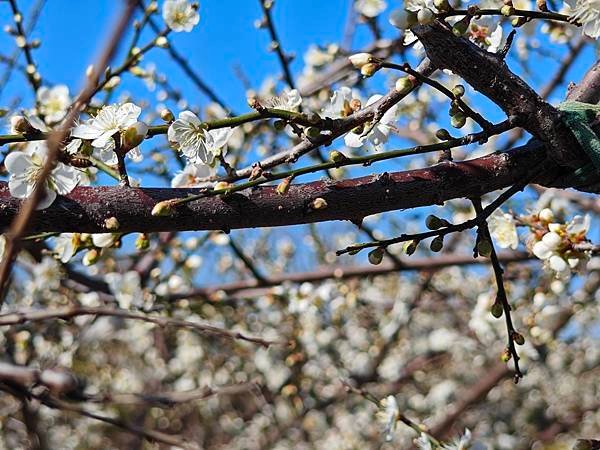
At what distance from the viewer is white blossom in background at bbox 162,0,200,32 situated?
2238 mm

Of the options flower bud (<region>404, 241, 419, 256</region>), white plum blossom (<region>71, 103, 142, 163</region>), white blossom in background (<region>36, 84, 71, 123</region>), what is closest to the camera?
white plum blossom (<region>71, 103, 142, 163</region>)

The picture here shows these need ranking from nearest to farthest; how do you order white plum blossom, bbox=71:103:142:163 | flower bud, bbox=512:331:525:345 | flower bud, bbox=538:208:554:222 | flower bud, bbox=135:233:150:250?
1. white plum blossom, bbox=71:103:142:163
2. flower bud, bbox=512:331:525:345
3. flower bud, bbox=135:233:150:250
4. flower bud, bbox=538:208:554:222

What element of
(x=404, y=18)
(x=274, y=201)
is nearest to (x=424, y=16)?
(x=404, y=18)

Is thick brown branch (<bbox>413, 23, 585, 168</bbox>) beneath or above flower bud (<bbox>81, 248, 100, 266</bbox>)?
beneath

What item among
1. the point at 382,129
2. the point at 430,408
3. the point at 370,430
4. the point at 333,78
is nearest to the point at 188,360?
the point at 370,430

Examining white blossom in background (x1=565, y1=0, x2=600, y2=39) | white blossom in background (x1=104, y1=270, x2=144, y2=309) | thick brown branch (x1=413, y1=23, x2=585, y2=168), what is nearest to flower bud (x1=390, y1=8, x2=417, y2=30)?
thick brown branch (x1=413, y1=23, x2=585, y2=168)

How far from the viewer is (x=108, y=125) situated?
3.84 feet

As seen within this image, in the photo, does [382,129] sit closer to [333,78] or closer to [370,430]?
[333,78]

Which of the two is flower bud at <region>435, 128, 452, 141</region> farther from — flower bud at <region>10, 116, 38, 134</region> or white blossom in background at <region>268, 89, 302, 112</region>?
flower bud at <region>10, 116, 38, 134</region>

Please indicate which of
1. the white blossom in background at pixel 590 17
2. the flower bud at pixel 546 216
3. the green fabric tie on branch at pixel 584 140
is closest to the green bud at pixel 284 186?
the green fabric tie on branch at pixel 584 140

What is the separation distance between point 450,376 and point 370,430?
155 centimetres

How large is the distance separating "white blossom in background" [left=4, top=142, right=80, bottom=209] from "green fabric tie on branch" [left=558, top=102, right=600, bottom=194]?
812 millimetres

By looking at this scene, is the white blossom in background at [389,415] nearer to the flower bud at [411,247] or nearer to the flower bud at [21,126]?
the flower bud at [411,247]

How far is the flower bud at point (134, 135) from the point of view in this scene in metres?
1.12
